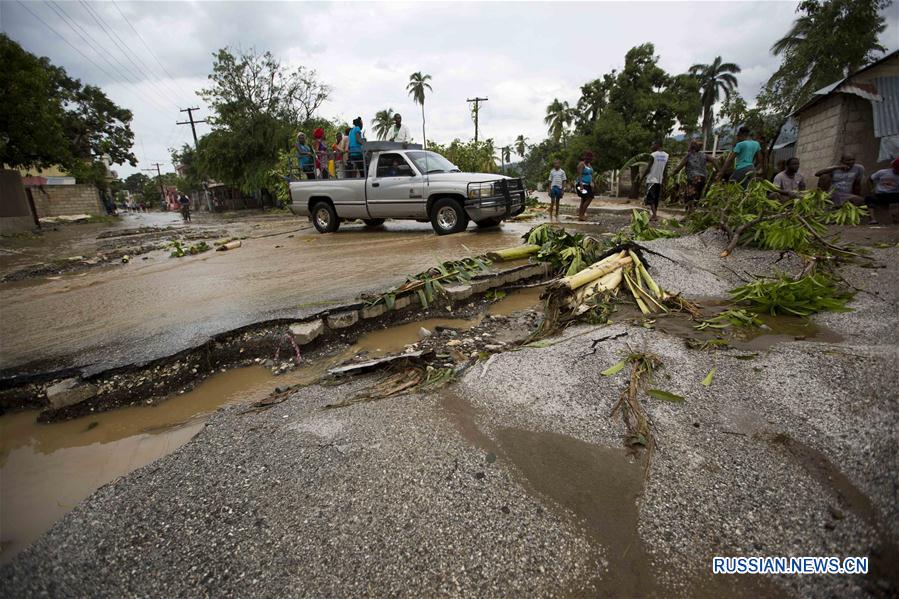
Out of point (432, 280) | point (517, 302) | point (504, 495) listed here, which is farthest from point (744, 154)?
point (504, 495)

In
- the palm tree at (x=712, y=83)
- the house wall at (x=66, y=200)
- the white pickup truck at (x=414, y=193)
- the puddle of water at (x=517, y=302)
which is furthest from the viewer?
the palm tree at (x=712, y=83)

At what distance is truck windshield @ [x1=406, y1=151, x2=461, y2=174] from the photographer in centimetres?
867

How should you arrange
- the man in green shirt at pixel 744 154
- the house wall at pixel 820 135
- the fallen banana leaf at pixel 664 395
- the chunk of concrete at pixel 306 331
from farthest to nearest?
the house wall at pixel 820 135, the man in green shirt at pixel 744 154, the chunk of concrete at pixel 306 331, the fallen banana leaf at pixel 664 395

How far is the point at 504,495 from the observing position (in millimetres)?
1724

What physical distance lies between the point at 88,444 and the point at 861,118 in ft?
49.1

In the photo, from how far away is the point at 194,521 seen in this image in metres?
1.73

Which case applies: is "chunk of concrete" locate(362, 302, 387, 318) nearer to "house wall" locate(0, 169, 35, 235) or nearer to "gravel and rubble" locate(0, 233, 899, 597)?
"gravel and rubble" locate(0, 233, 899, 597)

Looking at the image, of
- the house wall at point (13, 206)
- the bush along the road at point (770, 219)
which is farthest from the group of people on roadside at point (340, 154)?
the house wall at point (13, 206)

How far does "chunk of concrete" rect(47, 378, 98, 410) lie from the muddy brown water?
14 cm

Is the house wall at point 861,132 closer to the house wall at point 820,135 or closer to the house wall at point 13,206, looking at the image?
the house wall at point 820,135

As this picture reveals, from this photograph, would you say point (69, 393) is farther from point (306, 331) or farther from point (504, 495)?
point (504, 495)

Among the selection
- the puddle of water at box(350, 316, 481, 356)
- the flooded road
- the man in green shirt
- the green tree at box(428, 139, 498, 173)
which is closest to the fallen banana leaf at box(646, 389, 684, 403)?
the puddle of water at box(350, 316, 481, 356)

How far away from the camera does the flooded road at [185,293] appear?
11.5 ft

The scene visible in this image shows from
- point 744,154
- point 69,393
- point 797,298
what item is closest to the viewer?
point 69,393
